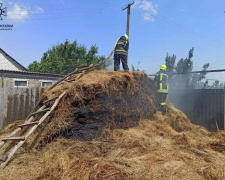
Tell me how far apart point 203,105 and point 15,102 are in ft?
24.1

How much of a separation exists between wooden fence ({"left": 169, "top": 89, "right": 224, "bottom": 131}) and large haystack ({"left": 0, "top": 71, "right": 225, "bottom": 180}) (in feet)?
6.23

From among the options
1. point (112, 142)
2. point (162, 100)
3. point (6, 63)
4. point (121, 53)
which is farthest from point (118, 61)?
point (6, 63)

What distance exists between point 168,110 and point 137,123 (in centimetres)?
206

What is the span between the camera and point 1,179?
12.6 feet

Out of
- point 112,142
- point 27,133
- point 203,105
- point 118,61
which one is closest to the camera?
point 27,133

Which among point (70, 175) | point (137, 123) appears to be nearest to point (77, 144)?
point (70, 175)

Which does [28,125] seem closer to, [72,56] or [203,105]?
[203,105]

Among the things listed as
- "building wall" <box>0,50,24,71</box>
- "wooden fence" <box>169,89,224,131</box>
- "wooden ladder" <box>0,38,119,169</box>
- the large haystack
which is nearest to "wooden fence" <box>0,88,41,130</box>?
the large haystack

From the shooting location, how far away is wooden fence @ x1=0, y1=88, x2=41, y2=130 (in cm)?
661

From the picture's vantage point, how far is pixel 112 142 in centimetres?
514

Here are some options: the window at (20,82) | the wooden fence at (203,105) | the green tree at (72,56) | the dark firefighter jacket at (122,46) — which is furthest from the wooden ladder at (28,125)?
the green tree at (72,56)

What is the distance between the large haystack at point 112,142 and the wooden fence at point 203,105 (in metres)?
1.90

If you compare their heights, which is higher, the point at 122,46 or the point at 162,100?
the point at 122,46

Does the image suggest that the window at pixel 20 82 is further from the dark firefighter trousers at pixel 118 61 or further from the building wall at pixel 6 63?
the dark firefighter trousers at pixel 118 61
